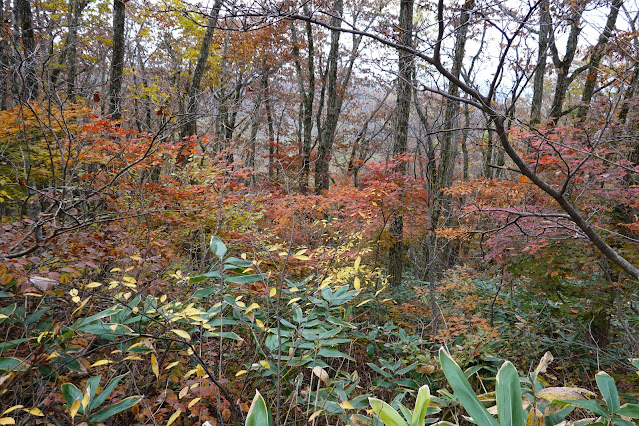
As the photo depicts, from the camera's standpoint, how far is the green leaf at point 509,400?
0.93 metres

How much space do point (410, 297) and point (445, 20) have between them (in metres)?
3.95

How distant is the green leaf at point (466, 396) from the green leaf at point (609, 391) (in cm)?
46

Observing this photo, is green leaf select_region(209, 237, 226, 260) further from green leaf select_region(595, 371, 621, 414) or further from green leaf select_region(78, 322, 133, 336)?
green leaf select_region(595, 371, 621, 414)

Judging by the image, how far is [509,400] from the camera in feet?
3.13

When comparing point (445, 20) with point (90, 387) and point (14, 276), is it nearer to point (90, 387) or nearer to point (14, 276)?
point (90, 387)

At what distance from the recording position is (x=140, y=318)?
1634 mm

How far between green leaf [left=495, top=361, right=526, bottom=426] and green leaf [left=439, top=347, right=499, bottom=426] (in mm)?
34

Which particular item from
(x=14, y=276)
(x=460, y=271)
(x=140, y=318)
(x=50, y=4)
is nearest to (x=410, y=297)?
(x=460, y=271)

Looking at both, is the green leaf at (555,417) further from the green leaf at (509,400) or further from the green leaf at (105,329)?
the green leaf at (105,329)

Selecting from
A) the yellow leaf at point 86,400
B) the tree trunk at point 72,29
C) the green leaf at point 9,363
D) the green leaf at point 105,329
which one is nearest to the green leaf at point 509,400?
the yellow leaf at point 86,400

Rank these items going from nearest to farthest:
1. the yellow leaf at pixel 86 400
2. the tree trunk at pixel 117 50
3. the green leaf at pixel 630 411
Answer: the green leaf at pixel 630 411, the yellow leaf at pixel 86 400, the tree trunk at pixel 117 50

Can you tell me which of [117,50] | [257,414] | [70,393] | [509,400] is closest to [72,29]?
[117,50]

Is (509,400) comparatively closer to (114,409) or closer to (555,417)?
(555,417)

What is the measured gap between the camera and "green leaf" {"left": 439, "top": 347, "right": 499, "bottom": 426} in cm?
93
